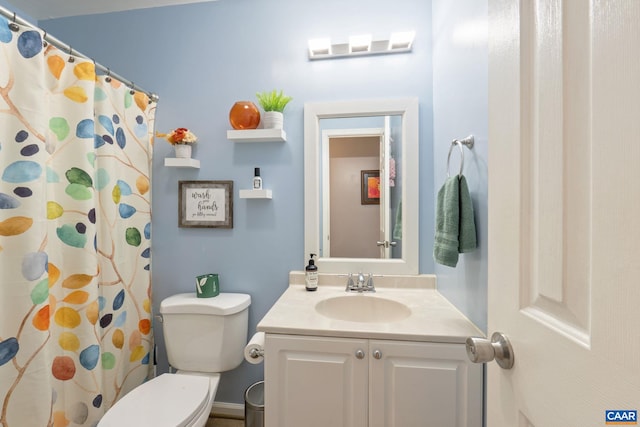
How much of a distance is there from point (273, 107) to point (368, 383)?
4.44ft

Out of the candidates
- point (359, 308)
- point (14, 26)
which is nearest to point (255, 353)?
point (359, 308)

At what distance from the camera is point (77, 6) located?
5.66 ft

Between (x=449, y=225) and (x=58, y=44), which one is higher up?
(x=58, y=44)

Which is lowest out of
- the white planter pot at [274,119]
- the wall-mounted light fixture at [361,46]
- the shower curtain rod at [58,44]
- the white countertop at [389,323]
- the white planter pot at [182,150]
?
the white countertop at [389,323]

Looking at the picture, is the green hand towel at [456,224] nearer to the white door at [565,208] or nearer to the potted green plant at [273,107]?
the white door at [565,208]

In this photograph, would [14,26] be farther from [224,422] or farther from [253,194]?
[224,422]

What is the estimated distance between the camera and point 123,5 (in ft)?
5.64

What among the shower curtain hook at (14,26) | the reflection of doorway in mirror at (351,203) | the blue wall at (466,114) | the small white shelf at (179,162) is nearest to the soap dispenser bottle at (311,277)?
the reflection of doorway in mirror at (351,203)

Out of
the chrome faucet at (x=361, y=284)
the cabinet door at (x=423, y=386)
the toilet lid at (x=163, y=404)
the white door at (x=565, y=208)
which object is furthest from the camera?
the chrome faucet at (x=361, y=284)

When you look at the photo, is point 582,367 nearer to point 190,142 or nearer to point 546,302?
point 546,302

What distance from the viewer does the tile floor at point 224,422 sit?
162cm

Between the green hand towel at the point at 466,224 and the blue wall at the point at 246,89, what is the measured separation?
49 centimetres

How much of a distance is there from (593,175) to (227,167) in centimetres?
160

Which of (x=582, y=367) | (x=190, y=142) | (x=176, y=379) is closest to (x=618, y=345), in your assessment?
(x=582, y=367)
